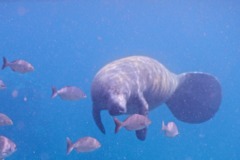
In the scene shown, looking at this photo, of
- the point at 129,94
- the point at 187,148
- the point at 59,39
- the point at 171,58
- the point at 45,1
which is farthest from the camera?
the point at 171,58

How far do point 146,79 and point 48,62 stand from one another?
1822 centimetres

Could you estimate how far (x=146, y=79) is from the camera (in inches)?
334

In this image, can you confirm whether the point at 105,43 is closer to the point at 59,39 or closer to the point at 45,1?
the point at 59,39

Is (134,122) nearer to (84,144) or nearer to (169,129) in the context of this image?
(84,144)

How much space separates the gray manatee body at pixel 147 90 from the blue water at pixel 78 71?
9955 millimetres

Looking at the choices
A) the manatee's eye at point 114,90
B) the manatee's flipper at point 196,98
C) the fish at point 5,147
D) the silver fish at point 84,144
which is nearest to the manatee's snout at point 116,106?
the manatee's eye at point 114,90

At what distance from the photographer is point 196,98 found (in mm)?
12344

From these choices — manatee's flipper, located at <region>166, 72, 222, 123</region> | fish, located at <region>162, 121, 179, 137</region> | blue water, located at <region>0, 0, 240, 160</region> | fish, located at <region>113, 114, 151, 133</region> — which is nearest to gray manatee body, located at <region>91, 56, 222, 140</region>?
manatee's flipper, located at <region>166, 72, 222, 123</region>

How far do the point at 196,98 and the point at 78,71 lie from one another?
16.2 meters

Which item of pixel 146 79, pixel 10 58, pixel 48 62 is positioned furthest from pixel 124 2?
pixel 146 79

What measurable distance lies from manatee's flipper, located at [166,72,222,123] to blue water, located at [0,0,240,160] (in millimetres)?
9593

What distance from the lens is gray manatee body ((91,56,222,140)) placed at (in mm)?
7367

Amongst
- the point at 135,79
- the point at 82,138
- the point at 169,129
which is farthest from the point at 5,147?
the point at 169,129

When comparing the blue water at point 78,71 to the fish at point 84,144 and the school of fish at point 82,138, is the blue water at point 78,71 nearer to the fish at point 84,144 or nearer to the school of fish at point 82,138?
the school of fish at point 82,138
